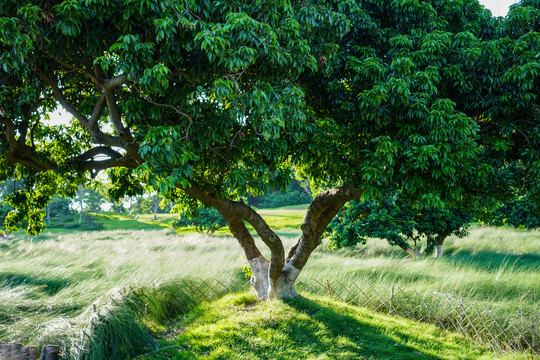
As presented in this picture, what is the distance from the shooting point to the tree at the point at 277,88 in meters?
4.76

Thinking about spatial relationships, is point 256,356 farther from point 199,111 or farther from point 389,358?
point 199,111

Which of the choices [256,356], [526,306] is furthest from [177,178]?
[526,306]

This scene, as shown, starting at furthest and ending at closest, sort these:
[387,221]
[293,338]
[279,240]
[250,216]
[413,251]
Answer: [413,251] → [387,221] → [279,240] → [250,216] → [293,338]

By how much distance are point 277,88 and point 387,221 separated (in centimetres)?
1211

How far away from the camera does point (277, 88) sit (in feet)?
18.6

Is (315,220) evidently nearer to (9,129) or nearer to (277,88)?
(277,88)

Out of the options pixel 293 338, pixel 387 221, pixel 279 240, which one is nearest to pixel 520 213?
pixel 387 221

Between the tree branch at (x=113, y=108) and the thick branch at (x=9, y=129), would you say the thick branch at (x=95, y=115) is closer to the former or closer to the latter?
the tree branch at (x=113, y=108)

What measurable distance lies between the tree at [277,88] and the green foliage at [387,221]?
893 centimetres

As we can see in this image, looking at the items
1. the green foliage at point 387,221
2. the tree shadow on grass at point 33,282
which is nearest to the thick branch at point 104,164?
the tree shadow on grass at point 33,282

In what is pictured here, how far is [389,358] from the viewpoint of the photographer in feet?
24.1

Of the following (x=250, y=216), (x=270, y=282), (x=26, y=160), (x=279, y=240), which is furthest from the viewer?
(x=270, y=282)

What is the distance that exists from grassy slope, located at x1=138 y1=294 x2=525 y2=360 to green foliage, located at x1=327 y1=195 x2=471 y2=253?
232 inches

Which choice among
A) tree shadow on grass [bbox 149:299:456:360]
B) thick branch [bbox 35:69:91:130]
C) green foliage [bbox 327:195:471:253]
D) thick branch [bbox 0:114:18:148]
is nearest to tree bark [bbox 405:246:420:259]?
green foliage [bbox 327:195:471:253]
